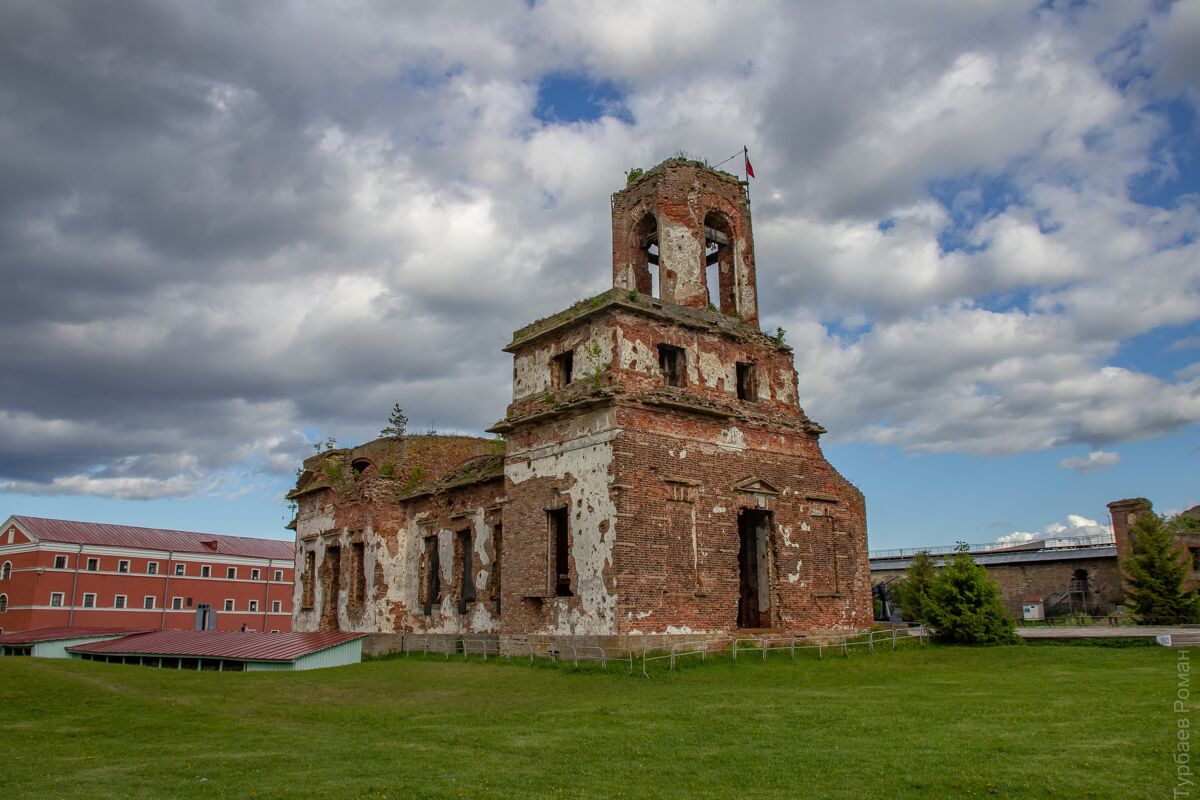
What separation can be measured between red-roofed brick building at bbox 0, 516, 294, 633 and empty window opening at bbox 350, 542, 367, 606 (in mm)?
28946

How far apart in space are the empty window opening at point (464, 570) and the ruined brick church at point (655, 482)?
76mm

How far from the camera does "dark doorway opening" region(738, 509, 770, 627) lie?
23.2 meters

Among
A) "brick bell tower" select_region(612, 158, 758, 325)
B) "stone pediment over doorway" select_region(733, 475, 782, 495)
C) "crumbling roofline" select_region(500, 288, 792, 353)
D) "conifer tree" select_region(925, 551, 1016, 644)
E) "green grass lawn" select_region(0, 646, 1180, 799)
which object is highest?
"brick bell tower" select_region(612, 158, 758, 325)

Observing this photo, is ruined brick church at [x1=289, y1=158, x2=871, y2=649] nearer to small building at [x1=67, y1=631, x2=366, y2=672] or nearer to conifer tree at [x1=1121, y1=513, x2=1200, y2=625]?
small building at [x1=67, y1=631, x2=366, y2=672]

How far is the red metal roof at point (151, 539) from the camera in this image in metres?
58.2

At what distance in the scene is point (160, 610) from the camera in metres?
62.6

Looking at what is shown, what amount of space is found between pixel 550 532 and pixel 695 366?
5535mm

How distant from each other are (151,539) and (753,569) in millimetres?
53552

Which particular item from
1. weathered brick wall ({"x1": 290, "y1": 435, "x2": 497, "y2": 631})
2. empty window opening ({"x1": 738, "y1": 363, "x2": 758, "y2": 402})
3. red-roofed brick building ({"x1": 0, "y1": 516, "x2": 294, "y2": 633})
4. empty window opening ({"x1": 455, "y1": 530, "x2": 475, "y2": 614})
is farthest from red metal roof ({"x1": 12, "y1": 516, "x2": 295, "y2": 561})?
empty window opening ({"x1": 738, "y1": 363, "x2": 758, "y2": 402})

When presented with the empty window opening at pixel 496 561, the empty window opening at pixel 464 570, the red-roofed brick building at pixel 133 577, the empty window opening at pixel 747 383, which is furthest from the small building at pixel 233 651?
the red-roofed brick building at pixel 133 577

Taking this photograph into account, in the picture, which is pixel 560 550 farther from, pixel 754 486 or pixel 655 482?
pixel 754 486

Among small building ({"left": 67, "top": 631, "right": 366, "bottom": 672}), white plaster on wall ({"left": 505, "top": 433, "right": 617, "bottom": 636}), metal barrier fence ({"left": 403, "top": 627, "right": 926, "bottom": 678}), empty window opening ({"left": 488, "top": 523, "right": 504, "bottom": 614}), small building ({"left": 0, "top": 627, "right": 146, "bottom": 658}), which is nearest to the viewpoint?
metal barrier fence ({"left": 403, "top": 627, "right": 926, "bottom": 678})

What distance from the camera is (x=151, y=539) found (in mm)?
63562

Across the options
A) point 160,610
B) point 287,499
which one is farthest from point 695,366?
point 160,610
